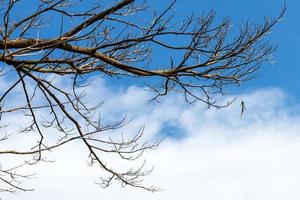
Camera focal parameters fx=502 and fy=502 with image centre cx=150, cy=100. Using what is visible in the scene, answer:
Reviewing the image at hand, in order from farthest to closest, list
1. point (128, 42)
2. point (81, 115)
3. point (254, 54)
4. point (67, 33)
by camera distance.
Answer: point (81, 115)
point (254, 54)
point (67, 33)
point (128, 42)

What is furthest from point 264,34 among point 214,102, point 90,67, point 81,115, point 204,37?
point 81,115

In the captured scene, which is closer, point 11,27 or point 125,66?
point 11,27

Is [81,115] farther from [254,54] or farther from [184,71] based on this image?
[254,54]

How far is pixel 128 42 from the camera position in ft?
15.6

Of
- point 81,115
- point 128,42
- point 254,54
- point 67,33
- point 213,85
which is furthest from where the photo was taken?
point 81,115

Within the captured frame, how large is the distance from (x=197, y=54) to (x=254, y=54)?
0.70 metres

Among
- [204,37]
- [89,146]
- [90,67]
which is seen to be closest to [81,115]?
[89,146]

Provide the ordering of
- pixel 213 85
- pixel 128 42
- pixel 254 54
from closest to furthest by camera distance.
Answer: pixel 128 42 < pixel 254 54 < pixel 213 85

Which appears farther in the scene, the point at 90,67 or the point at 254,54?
the point at 90,67

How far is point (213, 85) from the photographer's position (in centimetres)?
589

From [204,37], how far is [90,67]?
153cm

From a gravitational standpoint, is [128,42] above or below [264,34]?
below

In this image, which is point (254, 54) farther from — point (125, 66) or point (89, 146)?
point (89, 146)

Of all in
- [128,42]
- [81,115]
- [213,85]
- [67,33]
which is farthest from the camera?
[81,115]
